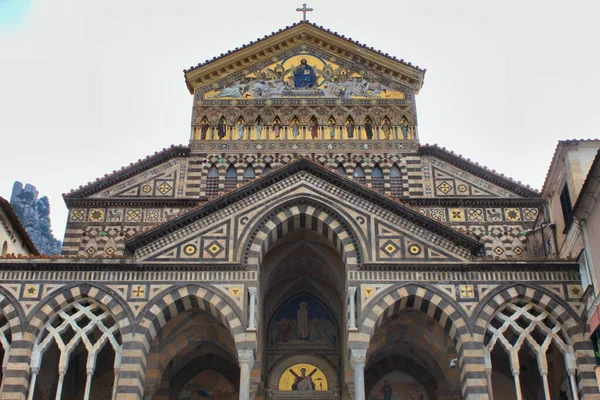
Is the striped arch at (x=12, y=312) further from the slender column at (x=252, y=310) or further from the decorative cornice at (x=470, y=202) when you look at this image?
the decorative cornice at (x=470, y=202)

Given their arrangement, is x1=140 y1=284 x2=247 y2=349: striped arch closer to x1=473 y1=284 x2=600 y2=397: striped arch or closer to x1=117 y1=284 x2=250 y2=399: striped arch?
x1=117 y1=284 x2=250 y2=399: striped arch

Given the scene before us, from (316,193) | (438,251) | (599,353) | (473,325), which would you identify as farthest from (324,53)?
(599,353)

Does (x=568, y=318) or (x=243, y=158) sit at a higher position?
(x=243, y=158)

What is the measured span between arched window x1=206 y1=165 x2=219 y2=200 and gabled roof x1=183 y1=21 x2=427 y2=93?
4340 mm

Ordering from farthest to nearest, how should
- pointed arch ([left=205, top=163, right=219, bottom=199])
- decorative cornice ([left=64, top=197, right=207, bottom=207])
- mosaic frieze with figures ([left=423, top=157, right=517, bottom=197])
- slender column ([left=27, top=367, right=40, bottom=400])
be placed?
pointed arch ([left=205, top=163, right=219, bottom=199]) < mosaic frieze with figures ([left=423, top=157, right=517, bottom=197]) < decorative cornice ([left=64, top=197, right=207, bottom=207]) < slender column ([left=27, top=367, right=40, bottom=400])

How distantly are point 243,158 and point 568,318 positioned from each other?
13.7 m

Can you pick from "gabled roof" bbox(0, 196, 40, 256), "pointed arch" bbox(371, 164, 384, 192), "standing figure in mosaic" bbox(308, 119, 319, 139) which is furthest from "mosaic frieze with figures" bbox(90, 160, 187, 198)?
"pointed arch" bbox(371, 164, 384, 192)

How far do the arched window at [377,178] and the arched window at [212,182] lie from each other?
6018 millimetres

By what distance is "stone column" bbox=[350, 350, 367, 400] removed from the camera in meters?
19.4

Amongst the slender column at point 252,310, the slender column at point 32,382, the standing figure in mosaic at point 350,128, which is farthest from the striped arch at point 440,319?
the standing figure in mosaic at point 350,128

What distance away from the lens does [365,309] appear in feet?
66.6

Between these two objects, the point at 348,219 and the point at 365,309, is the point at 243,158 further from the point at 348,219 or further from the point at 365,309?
the point at 365,309

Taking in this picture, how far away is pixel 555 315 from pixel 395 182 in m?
9.31

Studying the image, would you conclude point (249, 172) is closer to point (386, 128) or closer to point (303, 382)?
point (386, 128)
